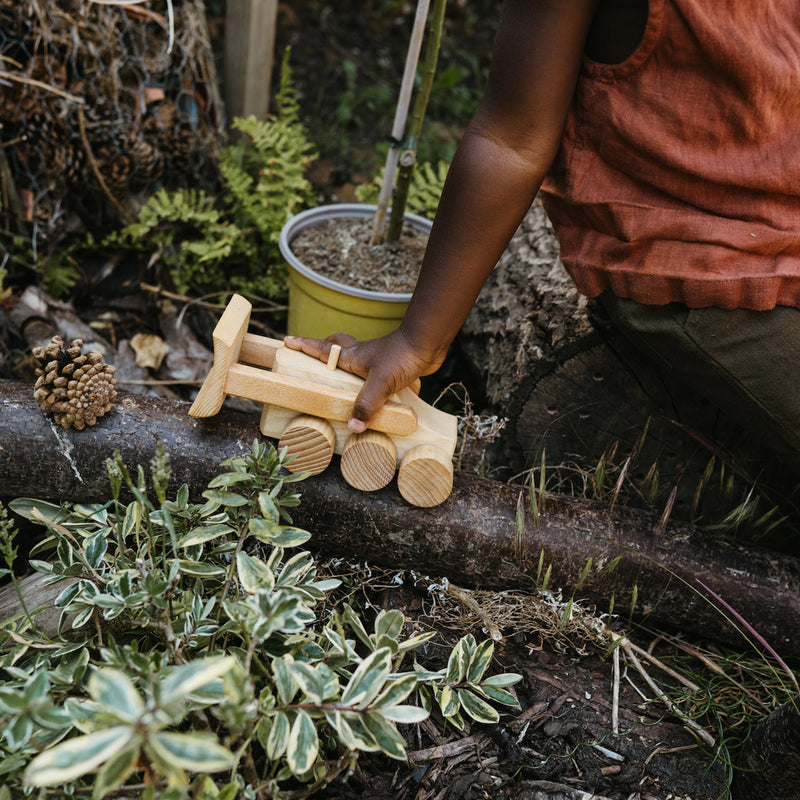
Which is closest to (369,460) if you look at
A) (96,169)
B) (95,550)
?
(95,550)

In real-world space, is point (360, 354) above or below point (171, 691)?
below

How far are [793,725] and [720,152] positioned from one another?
3.53ft

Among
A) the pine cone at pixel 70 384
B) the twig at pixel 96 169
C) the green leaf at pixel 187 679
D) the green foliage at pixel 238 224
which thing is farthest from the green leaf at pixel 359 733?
the twig at pixel 96 169

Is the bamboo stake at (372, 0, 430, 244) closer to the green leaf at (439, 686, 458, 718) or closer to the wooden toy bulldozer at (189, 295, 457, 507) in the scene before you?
the wooden toy bulldozer at (189, 295, 457, 507)

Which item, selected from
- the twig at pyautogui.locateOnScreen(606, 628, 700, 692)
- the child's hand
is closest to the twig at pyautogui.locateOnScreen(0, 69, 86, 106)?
the child's hand

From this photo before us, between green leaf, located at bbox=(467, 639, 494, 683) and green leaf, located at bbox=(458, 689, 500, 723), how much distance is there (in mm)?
37

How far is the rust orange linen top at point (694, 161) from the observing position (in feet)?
4.16

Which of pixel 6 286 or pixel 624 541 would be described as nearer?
pixel 624 541

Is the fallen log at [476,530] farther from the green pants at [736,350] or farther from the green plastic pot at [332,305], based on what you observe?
the green plastic pot at [332,305]

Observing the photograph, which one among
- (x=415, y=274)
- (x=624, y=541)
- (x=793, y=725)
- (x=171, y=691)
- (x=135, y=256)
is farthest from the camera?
(x=135, y=256)

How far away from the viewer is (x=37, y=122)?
2482mm

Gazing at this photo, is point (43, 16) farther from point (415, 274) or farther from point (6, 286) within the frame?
point (415, 274)

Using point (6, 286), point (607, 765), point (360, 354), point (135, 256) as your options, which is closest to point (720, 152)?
point (360, 354)

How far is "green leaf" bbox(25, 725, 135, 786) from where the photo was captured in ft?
2.53
